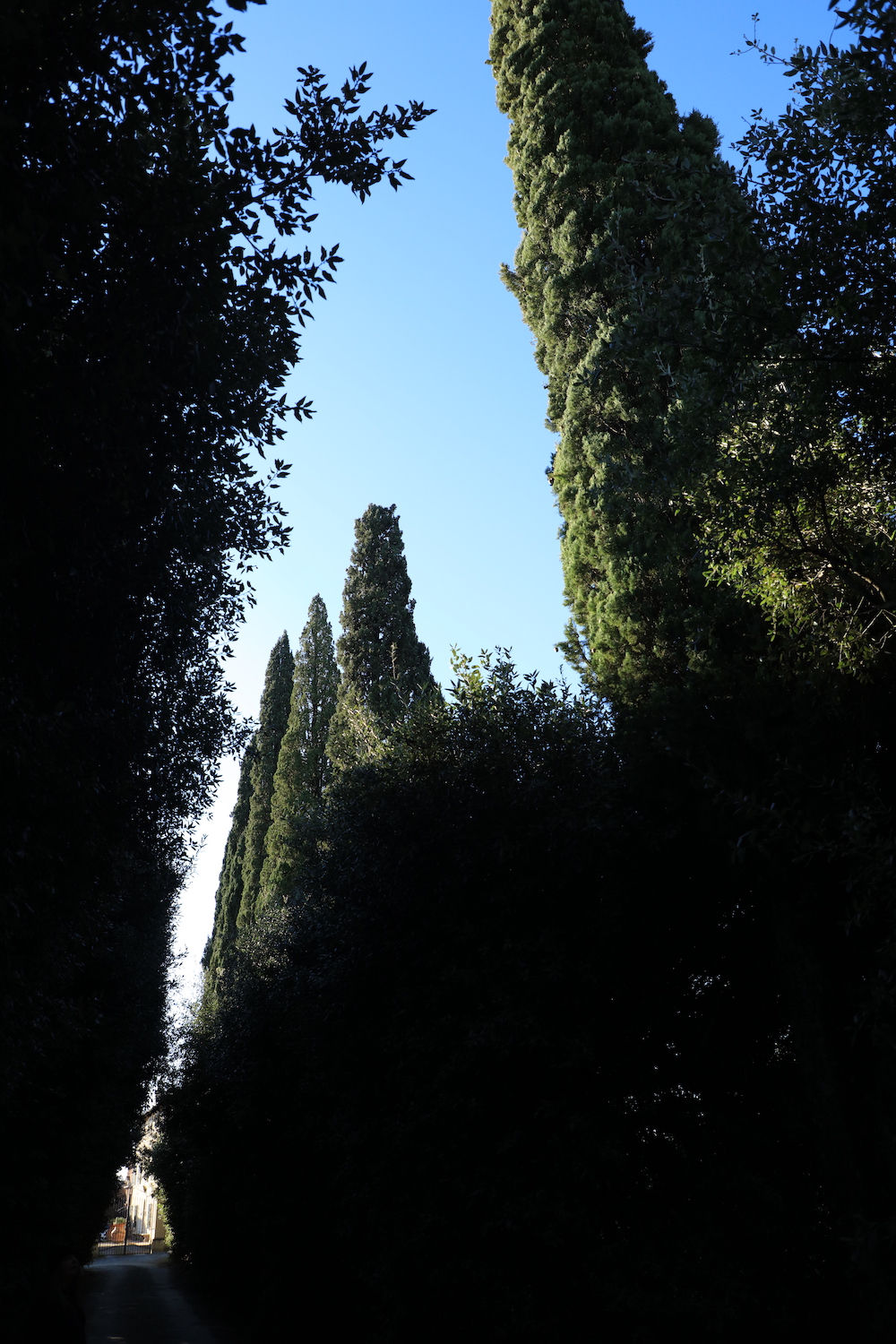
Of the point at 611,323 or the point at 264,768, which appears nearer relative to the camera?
the point at 611,323

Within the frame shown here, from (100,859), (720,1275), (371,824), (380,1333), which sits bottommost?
(380,1333)

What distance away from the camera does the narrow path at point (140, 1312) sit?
16.1m

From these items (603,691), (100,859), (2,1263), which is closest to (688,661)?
(603,691)

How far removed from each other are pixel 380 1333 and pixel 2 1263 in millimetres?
5066

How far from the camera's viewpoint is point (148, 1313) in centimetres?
2008

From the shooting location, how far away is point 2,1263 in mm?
10852

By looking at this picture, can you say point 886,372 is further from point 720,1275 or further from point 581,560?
point 720,1275

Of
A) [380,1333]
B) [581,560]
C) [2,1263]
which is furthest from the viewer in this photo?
[581,560]

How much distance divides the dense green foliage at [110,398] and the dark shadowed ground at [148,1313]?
498 inches

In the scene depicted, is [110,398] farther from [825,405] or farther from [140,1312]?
[140,1312]

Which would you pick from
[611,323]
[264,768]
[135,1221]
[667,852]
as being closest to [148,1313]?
[667,852]

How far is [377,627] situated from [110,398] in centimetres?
2030

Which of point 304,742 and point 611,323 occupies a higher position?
point 304,742

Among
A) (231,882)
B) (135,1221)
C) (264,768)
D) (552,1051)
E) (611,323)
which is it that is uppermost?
(264,768)
